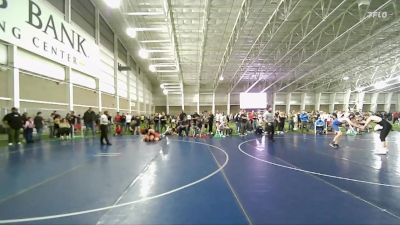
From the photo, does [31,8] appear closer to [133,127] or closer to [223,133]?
[133,127]

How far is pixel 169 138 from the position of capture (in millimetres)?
17000

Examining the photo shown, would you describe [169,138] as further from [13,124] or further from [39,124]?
[13,124]

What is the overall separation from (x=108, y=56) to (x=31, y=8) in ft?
38.5

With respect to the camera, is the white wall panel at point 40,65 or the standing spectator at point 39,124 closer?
the white wall panel at point 40,65

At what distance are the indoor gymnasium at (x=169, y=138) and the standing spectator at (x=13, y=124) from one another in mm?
56

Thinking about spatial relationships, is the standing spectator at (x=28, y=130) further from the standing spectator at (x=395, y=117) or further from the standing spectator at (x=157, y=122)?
the standing spectator at (x=395, y=117)

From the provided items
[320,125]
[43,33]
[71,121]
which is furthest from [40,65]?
[320,125]

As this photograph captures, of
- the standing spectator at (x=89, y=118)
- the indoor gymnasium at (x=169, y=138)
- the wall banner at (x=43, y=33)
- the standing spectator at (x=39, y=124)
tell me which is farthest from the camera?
the standing spectator at (x=89, y=118)

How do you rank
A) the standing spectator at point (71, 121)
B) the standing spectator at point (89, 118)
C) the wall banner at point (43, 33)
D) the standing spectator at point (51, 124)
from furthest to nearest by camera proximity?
1. the standing spectator at point (89, 118)
2. the standing spectator at point (71, 121)
3. the standing spectator at point (51, 124)
4. the wall banner at point (43, 33)

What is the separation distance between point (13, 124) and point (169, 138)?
25.6ft

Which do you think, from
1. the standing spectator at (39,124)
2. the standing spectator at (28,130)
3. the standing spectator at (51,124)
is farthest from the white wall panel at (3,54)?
the standing spectator at (51,124)

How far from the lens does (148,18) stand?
20.9 meters

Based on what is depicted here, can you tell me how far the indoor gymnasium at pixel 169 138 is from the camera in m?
4.45

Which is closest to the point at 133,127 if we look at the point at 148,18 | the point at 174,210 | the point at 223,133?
the point at 223,133
